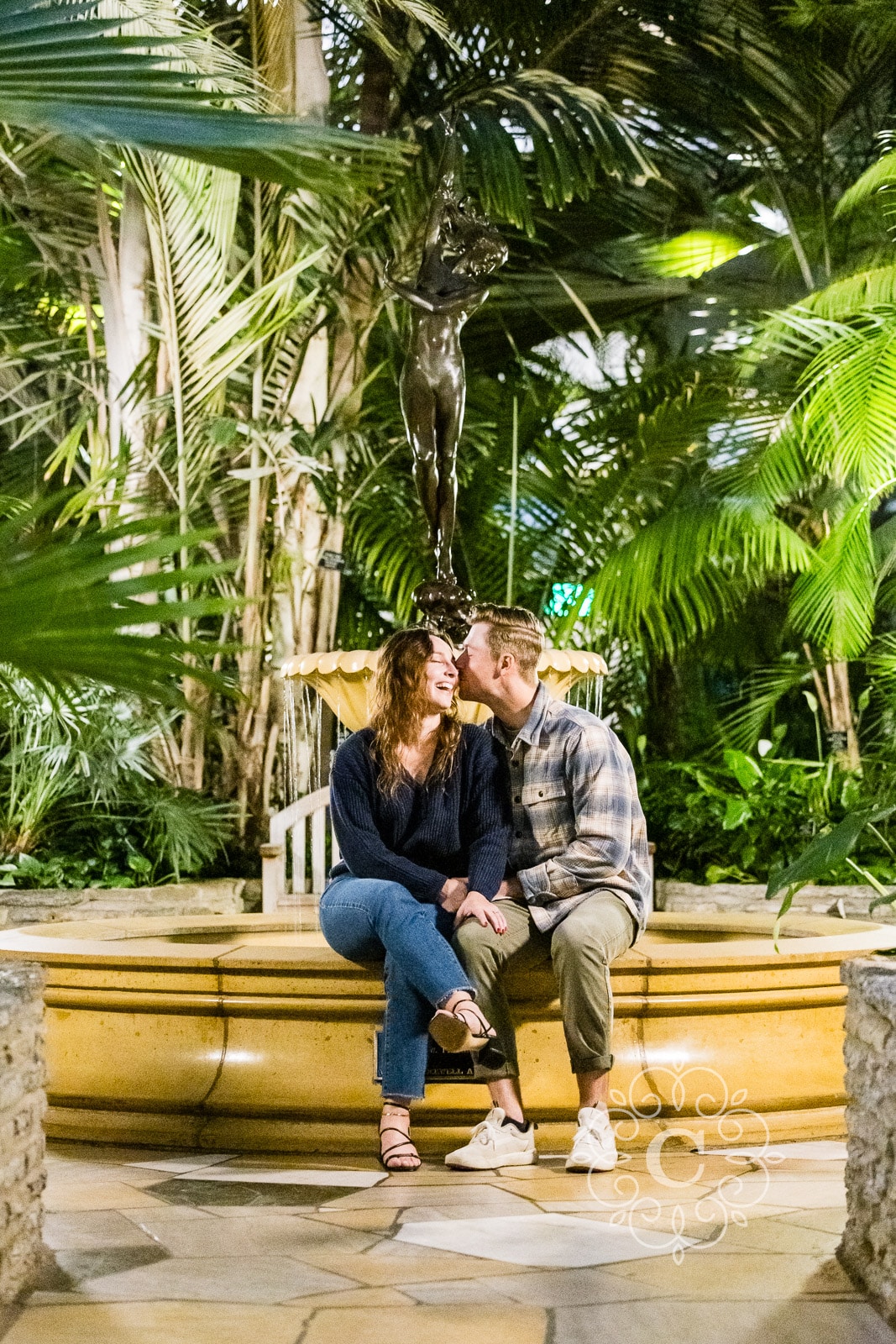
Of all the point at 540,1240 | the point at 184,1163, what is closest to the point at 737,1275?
the point at 540,1240

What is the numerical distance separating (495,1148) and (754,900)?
186 inches

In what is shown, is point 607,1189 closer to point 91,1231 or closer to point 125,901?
point 91,1231

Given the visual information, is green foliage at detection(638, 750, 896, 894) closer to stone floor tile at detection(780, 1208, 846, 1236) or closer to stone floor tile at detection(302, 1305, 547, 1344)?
stone floor tile at detection(780, 1208, 846, 1236)

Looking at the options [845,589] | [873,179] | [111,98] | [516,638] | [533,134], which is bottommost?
[516,638]

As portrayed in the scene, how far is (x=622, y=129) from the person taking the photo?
8.16 meters

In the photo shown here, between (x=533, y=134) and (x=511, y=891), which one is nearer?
(x=511, y=891)

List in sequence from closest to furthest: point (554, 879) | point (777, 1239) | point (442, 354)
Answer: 1. point (777, 1239)
2. point (554, 879)
3. point (442, 354)

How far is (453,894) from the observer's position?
131 inches

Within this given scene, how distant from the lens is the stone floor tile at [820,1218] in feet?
8.46

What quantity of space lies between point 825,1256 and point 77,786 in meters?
5.80

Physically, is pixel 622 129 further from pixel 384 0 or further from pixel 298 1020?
pixel 298 1020

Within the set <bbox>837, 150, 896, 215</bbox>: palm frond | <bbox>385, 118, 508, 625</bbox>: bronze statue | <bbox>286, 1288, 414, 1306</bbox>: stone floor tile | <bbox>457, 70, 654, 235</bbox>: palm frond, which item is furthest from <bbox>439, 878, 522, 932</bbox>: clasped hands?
<bbox>457, 70, 654, 235</bbox>: palm frond

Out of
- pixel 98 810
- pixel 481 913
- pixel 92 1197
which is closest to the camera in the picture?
pixel 92 1197

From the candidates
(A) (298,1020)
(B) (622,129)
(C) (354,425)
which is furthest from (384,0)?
(A) (298,1020)
